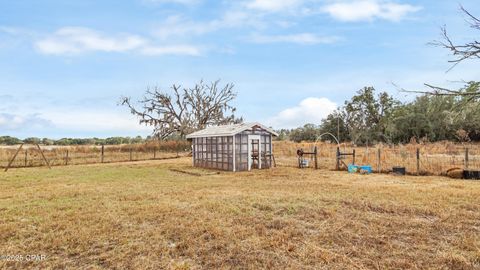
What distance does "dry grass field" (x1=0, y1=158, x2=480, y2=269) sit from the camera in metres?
3.60

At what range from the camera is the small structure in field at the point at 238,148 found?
1455cm

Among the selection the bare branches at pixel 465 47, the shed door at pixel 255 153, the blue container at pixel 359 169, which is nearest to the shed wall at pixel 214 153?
the shed door at pixel 255 153

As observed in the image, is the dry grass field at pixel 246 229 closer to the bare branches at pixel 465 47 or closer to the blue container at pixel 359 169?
the bare branches at pixel 465 47

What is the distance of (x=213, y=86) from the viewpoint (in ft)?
115

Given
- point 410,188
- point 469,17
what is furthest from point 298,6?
point 469,17

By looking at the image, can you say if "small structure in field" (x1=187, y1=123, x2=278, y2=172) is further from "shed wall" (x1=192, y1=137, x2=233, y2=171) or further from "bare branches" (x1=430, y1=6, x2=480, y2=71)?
"bare branches" (x1=430, y1=6, x2=480, y2=71)

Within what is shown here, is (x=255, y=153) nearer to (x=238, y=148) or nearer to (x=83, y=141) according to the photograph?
(x=238, y=148)

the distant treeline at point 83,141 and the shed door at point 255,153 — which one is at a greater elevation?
the distant treeline at point 83,141

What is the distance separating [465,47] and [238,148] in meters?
12.7

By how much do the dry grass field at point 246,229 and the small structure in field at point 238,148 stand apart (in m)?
6.54

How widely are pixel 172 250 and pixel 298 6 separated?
7423 millimetres

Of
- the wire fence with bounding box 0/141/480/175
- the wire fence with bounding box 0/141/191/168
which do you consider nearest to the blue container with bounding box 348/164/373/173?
the wire fence with bounding box 0/141/480/175

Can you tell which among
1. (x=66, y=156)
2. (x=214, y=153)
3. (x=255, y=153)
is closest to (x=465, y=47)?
(x=255, y=153)

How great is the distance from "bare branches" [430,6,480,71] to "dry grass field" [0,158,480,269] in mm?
2338
